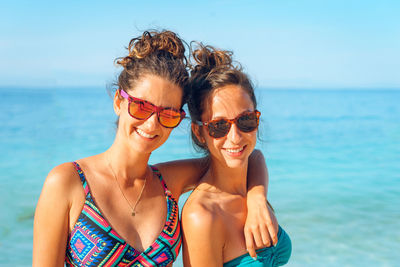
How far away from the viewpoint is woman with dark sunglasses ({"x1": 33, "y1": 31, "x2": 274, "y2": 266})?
2.57m

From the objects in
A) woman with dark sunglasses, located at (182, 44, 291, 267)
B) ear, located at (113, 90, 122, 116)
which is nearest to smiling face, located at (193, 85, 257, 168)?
woman with dark sunglasses, located at (182, 44, 291, 267)

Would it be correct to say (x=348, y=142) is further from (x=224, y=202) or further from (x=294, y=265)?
(x=224, y=202)

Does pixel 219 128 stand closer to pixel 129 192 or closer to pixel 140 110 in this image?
pixel 140 110

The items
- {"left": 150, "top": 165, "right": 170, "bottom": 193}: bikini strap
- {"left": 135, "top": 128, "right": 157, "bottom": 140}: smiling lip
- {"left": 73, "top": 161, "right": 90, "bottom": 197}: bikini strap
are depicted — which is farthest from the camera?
{"left": 150, "top": 165, "right": 170, "bottom": 193}: bikini strap

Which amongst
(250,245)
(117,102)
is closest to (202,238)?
(250,245)

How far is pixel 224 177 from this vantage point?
3.25m

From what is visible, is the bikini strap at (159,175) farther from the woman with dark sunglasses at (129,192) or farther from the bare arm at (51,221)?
the bare arm at (51,221)

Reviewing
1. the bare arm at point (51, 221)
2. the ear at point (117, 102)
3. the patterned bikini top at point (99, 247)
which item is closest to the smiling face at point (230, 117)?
the ear at point (117, 102)

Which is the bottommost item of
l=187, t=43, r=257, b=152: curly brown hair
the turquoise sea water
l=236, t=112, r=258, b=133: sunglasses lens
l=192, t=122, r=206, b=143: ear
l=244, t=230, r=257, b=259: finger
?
the turquoise sea water

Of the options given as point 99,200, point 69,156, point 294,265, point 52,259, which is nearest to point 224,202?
point 99,200

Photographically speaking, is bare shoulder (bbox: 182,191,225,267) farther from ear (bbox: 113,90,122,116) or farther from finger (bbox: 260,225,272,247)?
ear (bbox: 113,90,122,116)

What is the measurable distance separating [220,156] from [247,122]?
11.8 inches

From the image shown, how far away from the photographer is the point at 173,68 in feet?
9.34

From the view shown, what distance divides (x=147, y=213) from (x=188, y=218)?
0.89ft
